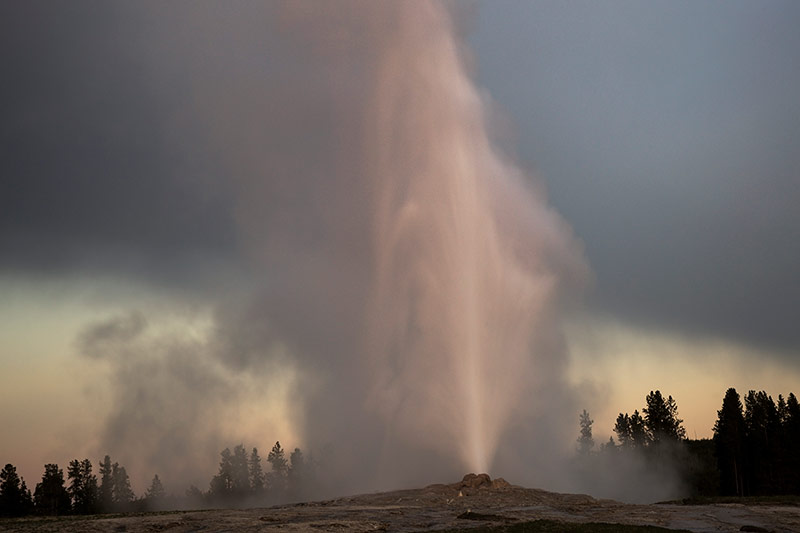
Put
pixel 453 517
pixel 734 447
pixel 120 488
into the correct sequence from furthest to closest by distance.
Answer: pixel 120 488, pixel 734 447, pixel 453 517

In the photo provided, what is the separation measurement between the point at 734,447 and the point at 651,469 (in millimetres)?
12283

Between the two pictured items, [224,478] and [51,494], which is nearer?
[51,494]

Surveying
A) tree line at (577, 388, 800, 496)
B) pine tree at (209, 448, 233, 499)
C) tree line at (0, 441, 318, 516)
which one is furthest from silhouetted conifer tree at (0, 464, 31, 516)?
tree line at (577, 388, 800, 496)

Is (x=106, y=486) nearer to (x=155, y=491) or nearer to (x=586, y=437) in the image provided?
(x=155, y=491)

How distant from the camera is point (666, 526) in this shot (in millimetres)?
34719

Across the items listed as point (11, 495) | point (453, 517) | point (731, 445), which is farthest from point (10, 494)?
point (731, 445)

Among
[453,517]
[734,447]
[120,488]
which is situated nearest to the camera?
[453,517]

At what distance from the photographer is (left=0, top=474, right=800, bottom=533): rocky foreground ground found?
34406 millimetres

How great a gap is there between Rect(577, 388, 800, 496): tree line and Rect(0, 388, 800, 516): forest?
14cm

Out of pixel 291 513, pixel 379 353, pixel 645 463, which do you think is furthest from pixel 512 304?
pixel 645 463

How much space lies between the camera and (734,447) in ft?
322

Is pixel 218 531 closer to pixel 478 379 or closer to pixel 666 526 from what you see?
pixel 666 526

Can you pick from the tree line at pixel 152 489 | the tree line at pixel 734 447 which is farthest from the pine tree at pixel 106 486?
the tree line at pixel 734 447

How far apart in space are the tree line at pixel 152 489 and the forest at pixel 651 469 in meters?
0.17
